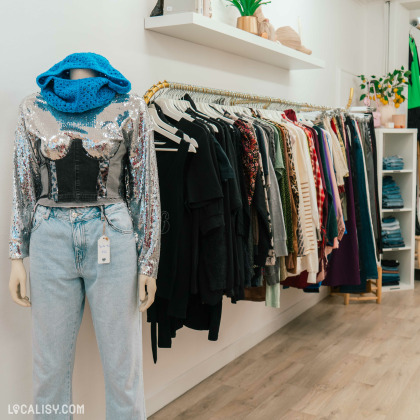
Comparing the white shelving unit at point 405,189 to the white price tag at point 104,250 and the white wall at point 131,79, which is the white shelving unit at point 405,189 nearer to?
the white wall at point 131,79

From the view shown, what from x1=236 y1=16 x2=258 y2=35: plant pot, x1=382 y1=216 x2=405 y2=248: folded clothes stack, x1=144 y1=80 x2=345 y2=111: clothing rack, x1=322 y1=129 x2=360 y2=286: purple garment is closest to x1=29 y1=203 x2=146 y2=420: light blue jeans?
x1=144 y1=80 x2=345 y2=111: clothing rack

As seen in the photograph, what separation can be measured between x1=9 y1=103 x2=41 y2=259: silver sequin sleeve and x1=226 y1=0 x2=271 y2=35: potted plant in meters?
1.61

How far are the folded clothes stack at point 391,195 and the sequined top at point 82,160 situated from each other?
12.2 ft

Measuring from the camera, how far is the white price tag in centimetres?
164

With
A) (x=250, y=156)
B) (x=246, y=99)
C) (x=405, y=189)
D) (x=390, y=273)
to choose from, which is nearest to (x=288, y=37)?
(x=246, y=99)

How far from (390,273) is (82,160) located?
4.09 m

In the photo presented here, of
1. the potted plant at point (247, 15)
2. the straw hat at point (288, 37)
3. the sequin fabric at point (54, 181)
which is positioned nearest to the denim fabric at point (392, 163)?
the straw hat at point (288, 37)

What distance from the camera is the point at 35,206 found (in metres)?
1.71

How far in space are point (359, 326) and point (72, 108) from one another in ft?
9.86

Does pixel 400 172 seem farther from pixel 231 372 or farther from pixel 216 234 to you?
pixel 216 234

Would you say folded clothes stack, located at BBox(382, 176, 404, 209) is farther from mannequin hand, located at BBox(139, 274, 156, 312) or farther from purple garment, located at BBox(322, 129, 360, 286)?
mannequin hand, located at BBox(139, 274, 156, 312)

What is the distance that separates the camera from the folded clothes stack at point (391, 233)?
199 inches

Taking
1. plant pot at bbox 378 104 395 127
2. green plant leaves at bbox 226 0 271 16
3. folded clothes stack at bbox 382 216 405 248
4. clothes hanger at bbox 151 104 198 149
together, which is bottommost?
folded clothes stack at bbox 382 216 405 248

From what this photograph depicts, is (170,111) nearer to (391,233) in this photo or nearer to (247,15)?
(247,15)
